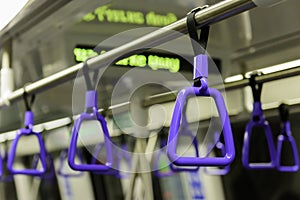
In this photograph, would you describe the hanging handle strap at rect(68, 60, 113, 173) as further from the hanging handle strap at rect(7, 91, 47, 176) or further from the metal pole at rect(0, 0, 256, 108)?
the hanging handle strap at rect(7, 91, 47, 176)

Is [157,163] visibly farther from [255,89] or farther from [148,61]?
[255,89]

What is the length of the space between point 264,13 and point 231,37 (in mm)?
218

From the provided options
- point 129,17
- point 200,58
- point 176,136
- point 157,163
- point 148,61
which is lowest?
point 157,163

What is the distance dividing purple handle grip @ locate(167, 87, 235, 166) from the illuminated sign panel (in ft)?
4.01

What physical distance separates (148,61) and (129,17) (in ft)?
1.62

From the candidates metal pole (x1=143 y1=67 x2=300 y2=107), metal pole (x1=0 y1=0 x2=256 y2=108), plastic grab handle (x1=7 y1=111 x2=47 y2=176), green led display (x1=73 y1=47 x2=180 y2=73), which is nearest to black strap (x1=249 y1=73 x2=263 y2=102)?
metal pole (x1=143 y1=67 x2=300 y2=107)

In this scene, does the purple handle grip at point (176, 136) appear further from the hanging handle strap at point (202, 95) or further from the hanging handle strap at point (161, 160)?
the hanging handle strap at point (161, 160)

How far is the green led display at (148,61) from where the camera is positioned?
1.44 meters

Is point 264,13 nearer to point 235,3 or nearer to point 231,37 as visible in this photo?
point 231,37

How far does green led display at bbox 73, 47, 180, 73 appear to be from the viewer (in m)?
1.44

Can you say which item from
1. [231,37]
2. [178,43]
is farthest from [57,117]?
[178,43]

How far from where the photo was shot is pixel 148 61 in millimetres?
1460

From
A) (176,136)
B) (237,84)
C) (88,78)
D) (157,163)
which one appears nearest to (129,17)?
(157,163)

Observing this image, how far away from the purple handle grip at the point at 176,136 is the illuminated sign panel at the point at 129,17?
1.22 metres
